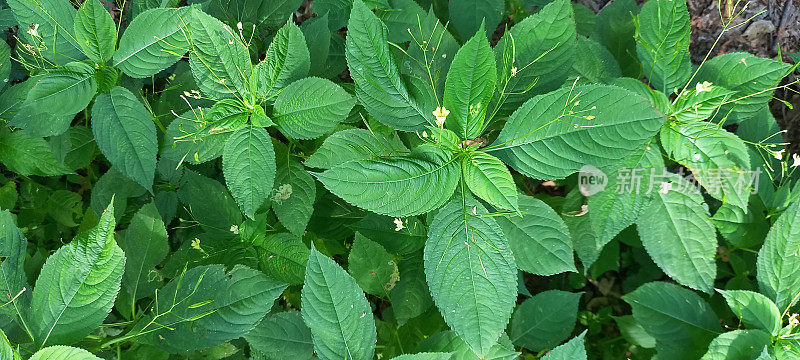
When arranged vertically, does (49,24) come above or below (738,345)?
above

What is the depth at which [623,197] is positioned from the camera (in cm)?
220

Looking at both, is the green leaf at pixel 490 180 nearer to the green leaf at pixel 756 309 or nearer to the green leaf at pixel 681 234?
the green leaf at pixel 681 234

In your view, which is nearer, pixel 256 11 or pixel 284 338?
pixel 284 338

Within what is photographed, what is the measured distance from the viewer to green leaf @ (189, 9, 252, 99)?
7.00ft

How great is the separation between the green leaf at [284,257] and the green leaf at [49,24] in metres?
1.23

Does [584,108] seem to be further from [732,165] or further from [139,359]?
[139,359]

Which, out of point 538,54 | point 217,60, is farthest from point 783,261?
point 217,60

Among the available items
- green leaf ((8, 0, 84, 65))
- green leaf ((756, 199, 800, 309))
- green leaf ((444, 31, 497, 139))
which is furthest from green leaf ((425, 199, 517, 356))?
green leaf ((8, 0, 84, 65))

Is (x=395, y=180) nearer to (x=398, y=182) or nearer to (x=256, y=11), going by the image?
(x=398, y=182)

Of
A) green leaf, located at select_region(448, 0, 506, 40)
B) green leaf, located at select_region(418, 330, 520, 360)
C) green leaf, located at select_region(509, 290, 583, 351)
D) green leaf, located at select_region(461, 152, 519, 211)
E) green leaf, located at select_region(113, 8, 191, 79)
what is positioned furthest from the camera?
green leaf, located at select_region(448, 0, 506, 40)

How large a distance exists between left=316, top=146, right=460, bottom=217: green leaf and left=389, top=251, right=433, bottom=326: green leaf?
67cm

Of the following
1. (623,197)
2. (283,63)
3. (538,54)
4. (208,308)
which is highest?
(538,54)

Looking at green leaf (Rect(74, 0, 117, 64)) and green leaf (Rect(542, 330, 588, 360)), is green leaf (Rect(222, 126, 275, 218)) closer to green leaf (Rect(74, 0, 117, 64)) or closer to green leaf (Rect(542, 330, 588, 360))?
green leaf (Rect(74, 0, 117, 64))

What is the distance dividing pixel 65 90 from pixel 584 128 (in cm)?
209
